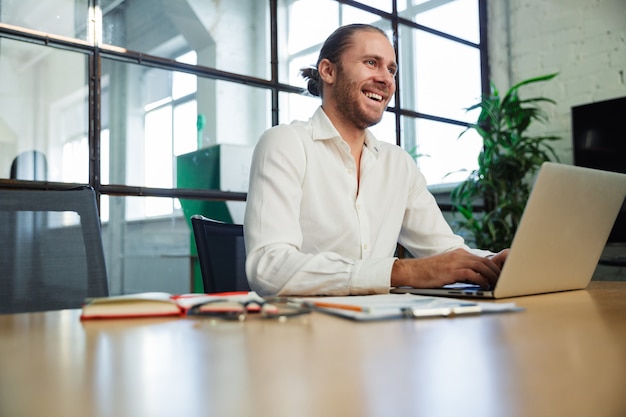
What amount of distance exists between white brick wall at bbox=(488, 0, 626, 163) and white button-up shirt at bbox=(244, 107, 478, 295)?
2.50m

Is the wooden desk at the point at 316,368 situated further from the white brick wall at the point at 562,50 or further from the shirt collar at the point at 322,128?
the white brick wall at the point at 562,50

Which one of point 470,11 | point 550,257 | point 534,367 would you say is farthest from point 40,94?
point 470,11

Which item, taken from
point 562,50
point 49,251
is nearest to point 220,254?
point 49,251

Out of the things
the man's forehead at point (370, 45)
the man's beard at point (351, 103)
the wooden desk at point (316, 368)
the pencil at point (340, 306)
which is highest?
the man's forehead at point (370, 45)

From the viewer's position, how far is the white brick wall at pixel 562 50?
365 centimetres

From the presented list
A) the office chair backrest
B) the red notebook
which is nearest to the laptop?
the red notebook

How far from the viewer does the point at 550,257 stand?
1029mm

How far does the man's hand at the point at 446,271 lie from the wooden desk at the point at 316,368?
13.4 inches

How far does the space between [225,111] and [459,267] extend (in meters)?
2.09

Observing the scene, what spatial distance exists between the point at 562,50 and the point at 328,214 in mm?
3042

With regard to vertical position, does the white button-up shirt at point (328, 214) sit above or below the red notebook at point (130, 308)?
above

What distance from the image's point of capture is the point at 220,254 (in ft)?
4.82

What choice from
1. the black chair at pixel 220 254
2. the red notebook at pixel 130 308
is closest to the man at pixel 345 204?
the black chair at pixel 220 254

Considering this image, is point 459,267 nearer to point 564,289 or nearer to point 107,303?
point 564,289
